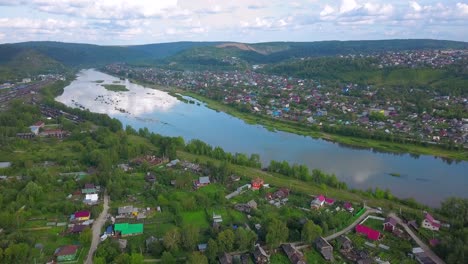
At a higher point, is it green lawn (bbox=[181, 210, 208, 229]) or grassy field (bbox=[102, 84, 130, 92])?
green lawn (bbox=[181, 210, 208, 229])

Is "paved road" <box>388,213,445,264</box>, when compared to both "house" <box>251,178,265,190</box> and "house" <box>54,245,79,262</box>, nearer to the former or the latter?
"house" <box>251,178,265,190</box>

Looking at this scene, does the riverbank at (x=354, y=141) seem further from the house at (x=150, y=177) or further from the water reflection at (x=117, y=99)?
the house at (x=150, y=177)

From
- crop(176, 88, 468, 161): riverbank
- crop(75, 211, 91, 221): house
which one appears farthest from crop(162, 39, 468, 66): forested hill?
crop(75, 211, 91, 221): house

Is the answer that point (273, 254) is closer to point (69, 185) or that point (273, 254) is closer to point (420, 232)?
point (420, 232)

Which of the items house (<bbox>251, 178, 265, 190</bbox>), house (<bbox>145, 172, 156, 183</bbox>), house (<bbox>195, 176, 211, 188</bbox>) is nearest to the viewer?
house (<bbox>251, 178, 265, 190</bbox>)

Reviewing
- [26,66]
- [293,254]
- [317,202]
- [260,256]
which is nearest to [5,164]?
[260,256]

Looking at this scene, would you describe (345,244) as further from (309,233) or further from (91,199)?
(91,199)
